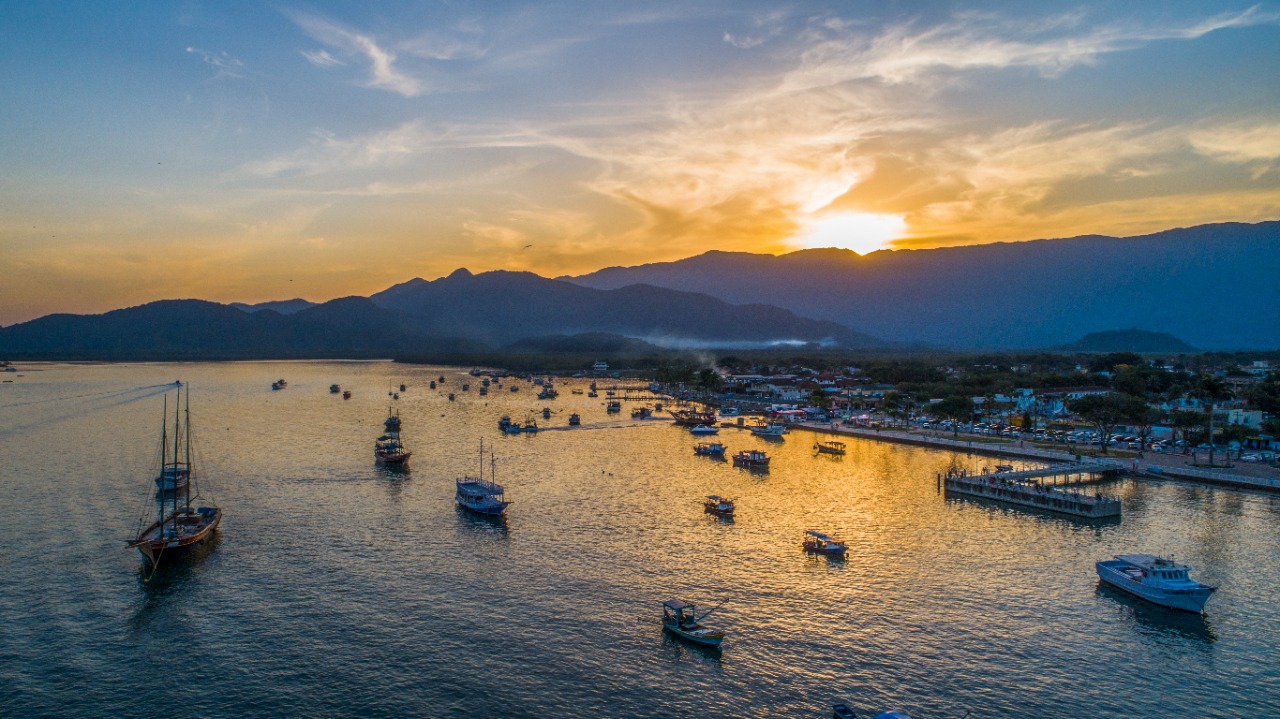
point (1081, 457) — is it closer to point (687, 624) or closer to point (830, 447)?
point (830, 447)

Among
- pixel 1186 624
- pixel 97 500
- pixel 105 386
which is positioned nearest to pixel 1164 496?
pixel 1186 624

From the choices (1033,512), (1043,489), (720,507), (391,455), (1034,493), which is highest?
(391,455)

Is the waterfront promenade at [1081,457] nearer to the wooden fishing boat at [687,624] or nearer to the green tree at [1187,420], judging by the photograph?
the green tree at [1187,420]

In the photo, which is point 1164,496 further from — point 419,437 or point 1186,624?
point 419,437

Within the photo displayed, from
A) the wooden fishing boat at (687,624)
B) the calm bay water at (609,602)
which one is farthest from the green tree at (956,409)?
the wooden fishing boat at (687,624)

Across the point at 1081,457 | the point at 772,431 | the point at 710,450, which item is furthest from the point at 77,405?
the point at 1081,457
